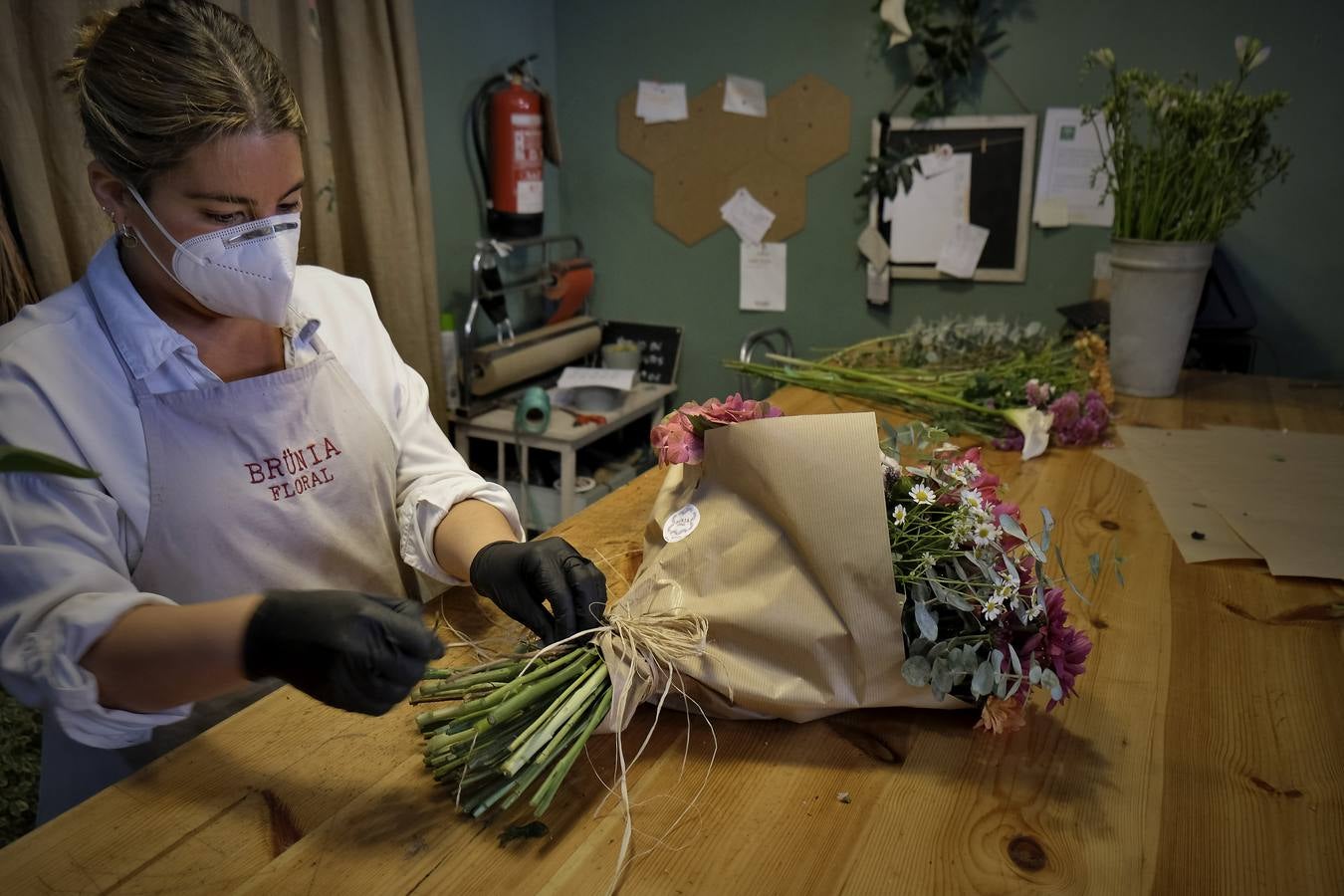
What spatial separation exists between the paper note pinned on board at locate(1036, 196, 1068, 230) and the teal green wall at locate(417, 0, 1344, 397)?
0.14 ft

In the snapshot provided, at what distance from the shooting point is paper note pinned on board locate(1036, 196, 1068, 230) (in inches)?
113

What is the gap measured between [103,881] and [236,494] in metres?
0.54

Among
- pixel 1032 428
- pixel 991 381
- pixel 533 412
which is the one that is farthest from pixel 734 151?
pixel 1032 428

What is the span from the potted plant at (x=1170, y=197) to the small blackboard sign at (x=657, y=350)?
1.67 metres

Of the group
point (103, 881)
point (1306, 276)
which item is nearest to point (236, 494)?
point (103, 881)

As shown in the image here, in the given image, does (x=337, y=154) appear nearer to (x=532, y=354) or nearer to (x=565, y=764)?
(x=532, y=354)

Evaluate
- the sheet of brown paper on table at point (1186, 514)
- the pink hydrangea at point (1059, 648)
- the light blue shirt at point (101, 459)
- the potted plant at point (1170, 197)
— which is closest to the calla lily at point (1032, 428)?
the sheet of brown paper on table at point (1186, 514)

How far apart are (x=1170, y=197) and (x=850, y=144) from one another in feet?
4.08

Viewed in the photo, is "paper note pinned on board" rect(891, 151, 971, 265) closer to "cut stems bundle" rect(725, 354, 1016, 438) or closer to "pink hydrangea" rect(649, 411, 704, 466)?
"cut stems bundle" rect(725, 354, 1016, 438)

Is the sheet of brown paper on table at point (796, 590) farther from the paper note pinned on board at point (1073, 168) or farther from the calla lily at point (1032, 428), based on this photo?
the paper note pinned on board at point (1073, 168)

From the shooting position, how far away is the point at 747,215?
3326 mm

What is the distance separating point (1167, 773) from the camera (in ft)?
3.08

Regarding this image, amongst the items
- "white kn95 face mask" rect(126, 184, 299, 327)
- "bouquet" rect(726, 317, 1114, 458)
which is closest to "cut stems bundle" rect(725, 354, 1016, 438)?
"bouquet" rect(726, 317, 1114, 458)

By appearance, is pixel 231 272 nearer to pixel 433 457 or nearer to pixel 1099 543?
pixel 433 457
